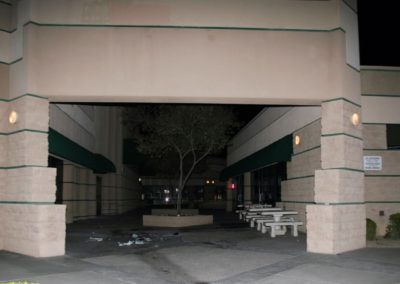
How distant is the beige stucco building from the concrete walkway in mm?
1048

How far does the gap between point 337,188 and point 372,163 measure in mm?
4086

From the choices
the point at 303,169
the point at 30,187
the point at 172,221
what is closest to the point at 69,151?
the point at 30,187

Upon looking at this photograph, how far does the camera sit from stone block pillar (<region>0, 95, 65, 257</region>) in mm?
11805

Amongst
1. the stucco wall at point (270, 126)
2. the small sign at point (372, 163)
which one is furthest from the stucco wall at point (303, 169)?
the small sign at point (372, 163)

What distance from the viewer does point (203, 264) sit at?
35.4 feet

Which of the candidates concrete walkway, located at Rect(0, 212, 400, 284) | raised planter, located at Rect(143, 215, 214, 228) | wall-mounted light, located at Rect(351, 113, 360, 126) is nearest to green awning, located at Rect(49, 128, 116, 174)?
concrete walkway, located at Rect(0, 212, 400, 284)

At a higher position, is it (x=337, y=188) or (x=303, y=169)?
(x=303, y=169)

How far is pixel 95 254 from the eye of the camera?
40.8 feet

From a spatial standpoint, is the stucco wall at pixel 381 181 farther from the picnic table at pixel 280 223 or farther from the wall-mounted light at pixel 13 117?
the wall-mounted light at pixel 13 117

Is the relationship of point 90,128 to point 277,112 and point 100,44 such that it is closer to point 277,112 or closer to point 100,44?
point 277,112

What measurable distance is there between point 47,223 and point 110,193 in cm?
2458

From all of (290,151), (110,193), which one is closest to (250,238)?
(290,151)

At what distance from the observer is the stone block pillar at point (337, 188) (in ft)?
40.4

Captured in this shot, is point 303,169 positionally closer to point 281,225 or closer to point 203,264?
point 281,225
